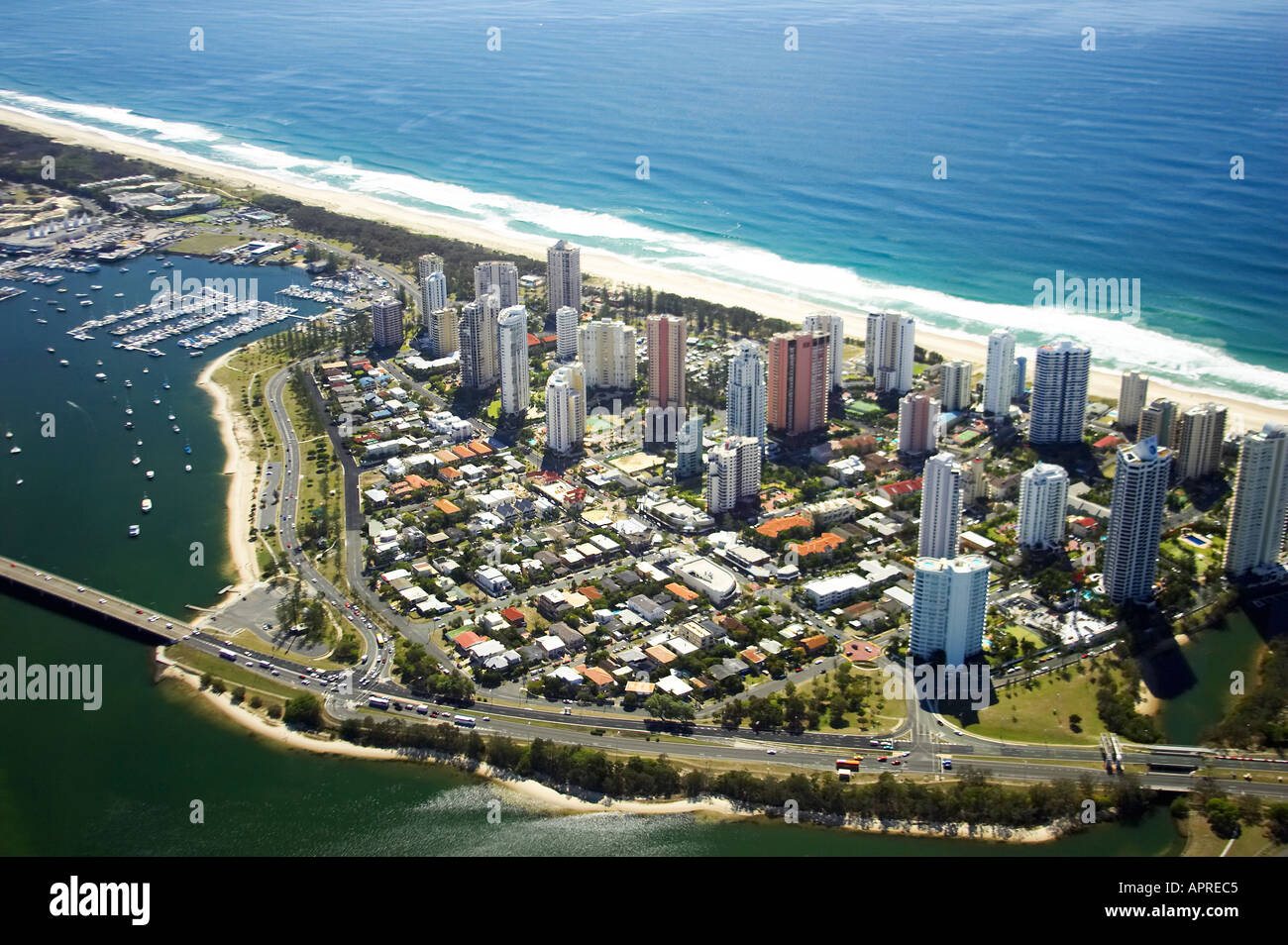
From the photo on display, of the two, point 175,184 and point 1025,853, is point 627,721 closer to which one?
point 1025,853

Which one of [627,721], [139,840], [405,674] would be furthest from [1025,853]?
[139,840]

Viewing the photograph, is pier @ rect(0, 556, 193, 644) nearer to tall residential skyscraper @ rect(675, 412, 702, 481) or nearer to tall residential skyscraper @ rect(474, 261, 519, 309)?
tall residential skyscraper @ rect(675, 412, 702, 481)

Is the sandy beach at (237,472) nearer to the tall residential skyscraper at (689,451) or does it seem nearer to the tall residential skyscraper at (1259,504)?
the tall residential skyscraper at (689,451)

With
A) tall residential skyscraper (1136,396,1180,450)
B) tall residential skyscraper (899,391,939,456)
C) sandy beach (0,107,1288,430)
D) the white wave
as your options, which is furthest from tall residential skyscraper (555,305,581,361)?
tall residential skyscraper (1136,396,1180,450)

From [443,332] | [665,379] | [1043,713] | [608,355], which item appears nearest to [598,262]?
[443,332]

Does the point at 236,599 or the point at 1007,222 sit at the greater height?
the point at 1007,222

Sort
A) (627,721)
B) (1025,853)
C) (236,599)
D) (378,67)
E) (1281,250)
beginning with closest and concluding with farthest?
(1025,853) → (627,721) → (236,599) → (1281,250) → (378,67)

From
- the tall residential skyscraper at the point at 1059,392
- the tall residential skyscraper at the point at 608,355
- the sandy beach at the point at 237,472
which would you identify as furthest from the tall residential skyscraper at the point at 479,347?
the tall residential skyscraper at the point at 1059,392
